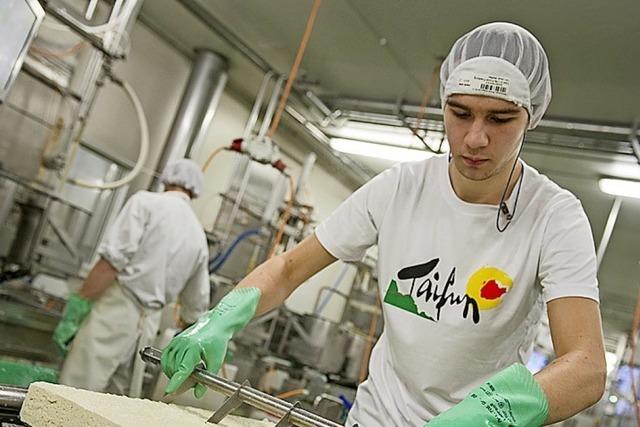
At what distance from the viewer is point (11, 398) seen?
3.29 ft

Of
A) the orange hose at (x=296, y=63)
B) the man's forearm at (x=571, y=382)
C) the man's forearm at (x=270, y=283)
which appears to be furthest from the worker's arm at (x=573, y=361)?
the orange hose at (x=296, y=63)

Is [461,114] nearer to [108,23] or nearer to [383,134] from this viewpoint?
[108,23]

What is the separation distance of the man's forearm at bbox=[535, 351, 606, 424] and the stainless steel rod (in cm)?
85

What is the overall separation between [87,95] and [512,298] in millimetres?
3341

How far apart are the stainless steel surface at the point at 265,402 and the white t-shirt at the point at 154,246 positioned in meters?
1.86

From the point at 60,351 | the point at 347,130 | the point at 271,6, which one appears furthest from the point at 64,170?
the point at 347,130

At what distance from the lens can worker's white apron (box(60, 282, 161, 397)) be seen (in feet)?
9.40

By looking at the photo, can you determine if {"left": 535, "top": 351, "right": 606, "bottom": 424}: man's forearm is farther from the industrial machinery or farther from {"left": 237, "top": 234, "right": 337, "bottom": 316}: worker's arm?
the industrial machinery

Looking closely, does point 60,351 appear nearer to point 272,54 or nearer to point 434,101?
point 272,54

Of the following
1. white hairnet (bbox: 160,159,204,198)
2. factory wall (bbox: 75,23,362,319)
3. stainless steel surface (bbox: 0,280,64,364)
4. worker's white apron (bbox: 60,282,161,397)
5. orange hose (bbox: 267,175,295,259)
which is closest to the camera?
worker's white apron (bbox: 60,282,161,397)

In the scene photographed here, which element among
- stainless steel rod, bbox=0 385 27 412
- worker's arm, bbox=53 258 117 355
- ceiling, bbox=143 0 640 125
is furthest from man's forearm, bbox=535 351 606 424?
ceiling, bbox=143 0 640 125

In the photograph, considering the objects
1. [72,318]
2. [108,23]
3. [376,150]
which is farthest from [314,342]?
[108,23]

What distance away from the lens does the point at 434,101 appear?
471cm

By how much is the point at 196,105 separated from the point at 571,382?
4.47 m
